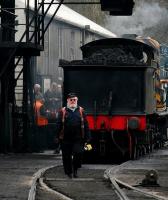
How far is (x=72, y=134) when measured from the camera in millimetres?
16859

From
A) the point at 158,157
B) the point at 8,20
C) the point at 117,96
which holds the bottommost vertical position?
the point at 158,157

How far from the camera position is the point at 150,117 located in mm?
23344

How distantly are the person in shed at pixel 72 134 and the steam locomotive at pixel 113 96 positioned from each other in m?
4.53

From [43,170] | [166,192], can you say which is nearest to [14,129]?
[43,170]

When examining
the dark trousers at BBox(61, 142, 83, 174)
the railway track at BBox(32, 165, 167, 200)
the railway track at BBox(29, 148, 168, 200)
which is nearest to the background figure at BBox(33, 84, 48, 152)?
the railway track at BBox(29, 148, 168, 200)

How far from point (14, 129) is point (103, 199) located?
480 inches

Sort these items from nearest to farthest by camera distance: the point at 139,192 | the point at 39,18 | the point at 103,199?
1. the point at 103,199
2. the point at 139,192
3. the point at 39,18

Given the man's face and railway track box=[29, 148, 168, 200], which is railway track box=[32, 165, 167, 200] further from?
the man's face

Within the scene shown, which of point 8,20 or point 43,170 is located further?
point 8,20

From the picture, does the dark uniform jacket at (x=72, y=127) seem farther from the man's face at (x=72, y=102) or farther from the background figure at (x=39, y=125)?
the background figure at (x=39, y=125)

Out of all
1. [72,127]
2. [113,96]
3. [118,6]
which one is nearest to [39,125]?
[113,96]

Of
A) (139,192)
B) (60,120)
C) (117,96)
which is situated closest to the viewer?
(139,192)

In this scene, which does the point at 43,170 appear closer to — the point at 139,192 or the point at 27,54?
the point at 139,192

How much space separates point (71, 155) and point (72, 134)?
42 centimetres
